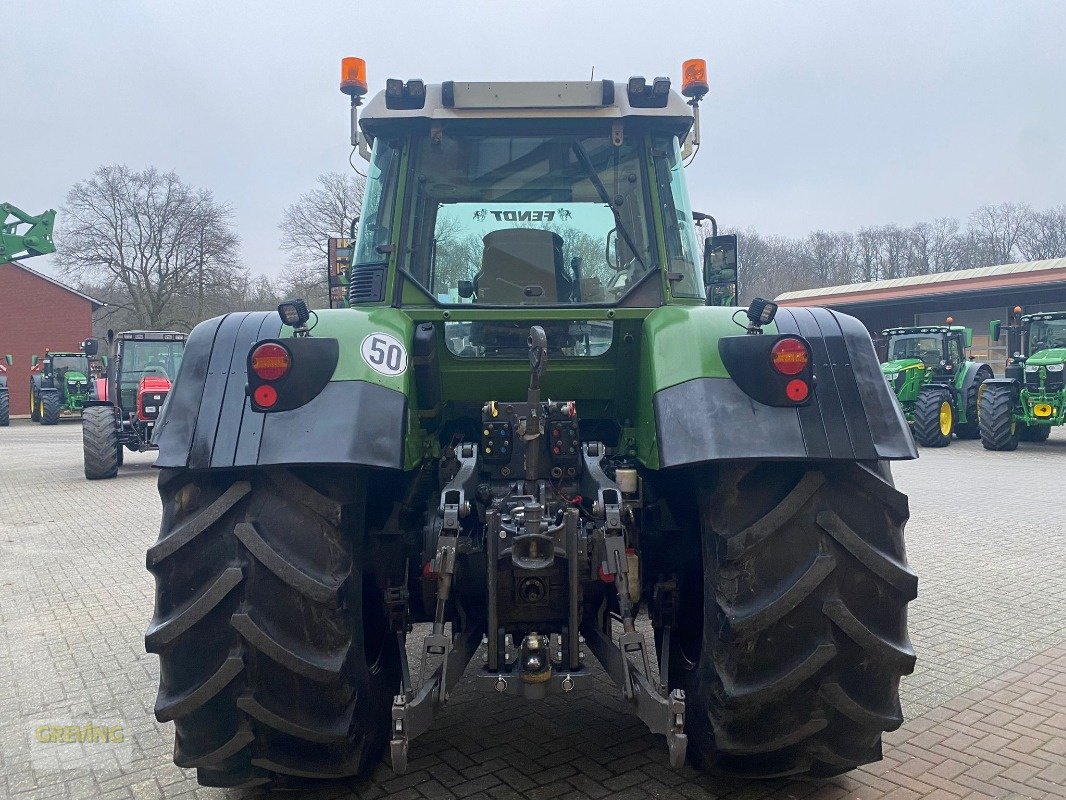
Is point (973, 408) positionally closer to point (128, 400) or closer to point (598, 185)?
point (598, 185)

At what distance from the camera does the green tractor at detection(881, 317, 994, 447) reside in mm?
17703

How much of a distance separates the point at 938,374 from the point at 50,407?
29.1m

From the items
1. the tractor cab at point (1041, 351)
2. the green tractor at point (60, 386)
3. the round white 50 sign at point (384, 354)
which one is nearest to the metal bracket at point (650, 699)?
the round white 50 sign at point (384, 354)

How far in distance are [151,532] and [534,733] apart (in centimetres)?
681

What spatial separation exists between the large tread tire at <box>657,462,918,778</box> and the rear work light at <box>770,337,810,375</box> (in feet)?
1.06

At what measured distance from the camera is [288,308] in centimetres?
290

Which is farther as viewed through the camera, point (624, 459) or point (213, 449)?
point (624, 459)

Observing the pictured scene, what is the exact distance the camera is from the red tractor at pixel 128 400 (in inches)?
543

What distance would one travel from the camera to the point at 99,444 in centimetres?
1374

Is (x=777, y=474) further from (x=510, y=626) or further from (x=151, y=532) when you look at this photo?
(x=151, y=532)

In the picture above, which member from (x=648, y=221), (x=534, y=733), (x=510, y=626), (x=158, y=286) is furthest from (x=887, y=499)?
(x=158, y=286)

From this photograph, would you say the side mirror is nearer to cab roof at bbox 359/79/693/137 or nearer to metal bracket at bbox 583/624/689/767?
cab roof at bbox 359/79/693/137

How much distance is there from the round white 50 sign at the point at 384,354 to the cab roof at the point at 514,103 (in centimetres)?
116

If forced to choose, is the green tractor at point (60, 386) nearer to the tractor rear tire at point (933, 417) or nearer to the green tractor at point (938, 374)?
the green tractor at point (938, 374)
